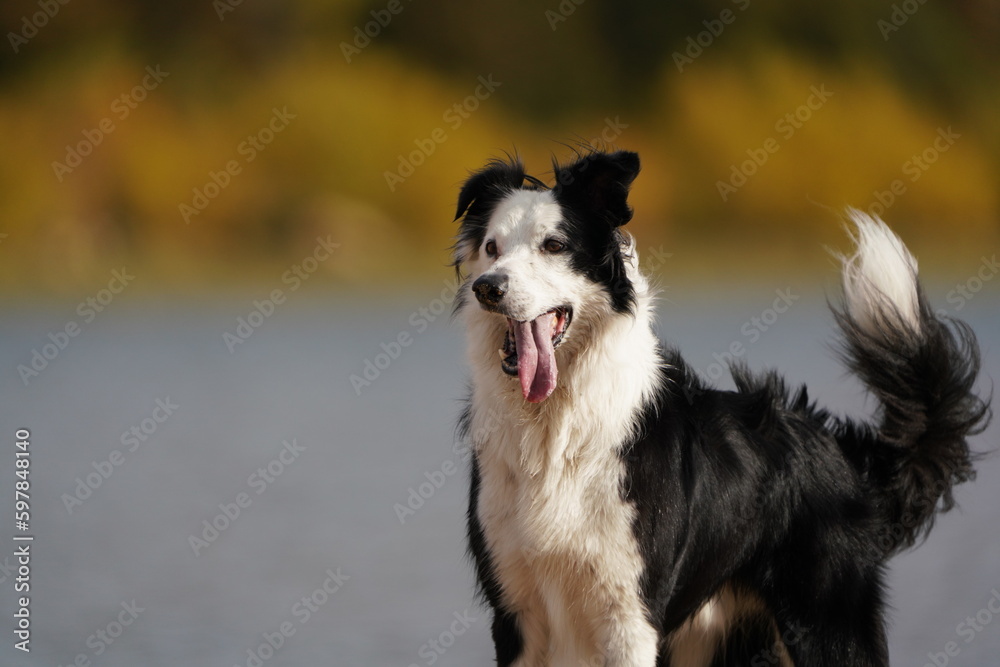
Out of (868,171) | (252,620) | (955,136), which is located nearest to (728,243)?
(868,171)

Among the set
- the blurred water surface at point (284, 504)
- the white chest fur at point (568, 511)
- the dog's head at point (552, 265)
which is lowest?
the blurred water surface at point (284, 504)

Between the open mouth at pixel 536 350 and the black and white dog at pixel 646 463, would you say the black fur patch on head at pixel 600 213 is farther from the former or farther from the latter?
the open mouth at pixel 536 350

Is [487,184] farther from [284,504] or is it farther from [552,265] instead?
[284,504]

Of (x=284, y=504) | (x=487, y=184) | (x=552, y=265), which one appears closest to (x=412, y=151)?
(x=284, y=504)

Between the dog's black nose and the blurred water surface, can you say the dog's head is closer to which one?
the dog's black nose

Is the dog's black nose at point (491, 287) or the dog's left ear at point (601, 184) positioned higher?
the dog's left ear at point (601, 184)

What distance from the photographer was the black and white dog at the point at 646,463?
9.93 feet

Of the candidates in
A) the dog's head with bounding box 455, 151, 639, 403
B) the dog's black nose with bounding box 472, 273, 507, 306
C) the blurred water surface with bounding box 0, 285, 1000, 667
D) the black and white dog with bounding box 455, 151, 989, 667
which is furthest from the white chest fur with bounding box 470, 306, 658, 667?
the blurred water surface with bounding box 0, 285, 1000, 667

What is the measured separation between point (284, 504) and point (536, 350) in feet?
12.1

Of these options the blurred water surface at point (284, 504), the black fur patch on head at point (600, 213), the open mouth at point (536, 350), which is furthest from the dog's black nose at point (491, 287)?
the blurred water surface at point (284, 504)

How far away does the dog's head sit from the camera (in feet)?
9.85

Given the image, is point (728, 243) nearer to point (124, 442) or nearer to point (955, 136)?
point (955, 136)

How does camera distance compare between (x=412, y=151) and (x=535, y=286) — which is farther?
(x=412, y=151)

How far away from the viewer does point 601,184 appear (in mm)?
3211
